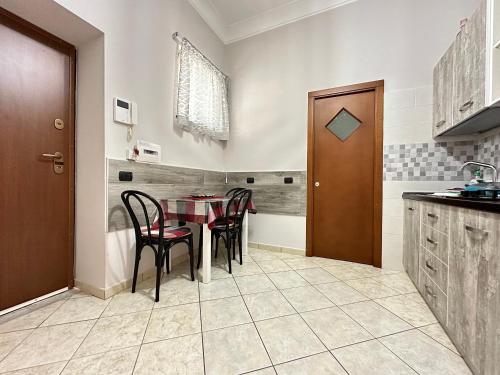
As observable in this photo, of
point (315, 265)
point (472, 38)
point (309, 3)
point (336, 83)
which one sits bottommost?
point (315, 265)

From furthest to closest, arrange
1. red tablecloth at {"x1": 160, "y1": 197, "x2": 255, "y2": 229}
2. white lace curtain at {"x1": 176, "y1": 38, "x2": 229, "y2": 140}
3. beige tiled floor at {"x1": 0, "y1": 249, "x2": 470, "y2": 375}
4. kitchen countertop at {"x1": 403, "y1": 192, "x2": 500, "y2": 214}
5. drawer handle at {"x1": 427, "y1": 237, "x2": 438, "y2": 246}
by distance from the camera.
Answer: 1. white lace curtain at {"x1": 176, "y1": 38, "x2": 229, "y2": 140}
2. red tablecloth at {"x1": 160, "y1": 197, "x2": 255, "y2": 229}
3. drawer handle at {"x1": 427, "y1": 237, "x2": 438, "y2": 246}
4. beige tiled floor at {"x1": 0, "y1": 249, "x2": 470, "y2": 375}
5. kitchen countertop at {"x1": 403, "y1": 192, "x2": 500, "y2": 214}

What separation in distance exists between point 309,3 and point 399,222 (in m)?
2.86

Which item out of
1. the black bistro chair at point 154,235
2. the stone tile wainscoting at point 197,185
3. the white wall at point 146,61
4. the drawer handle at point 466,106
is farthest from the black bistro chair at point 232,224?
the drawer handle at point 466,106

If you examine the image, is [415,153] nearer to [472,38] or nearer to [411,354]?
[472,38]

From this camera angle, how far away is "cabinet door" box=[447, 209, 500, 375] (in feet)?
2.69

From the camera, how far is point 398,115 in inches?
86.9

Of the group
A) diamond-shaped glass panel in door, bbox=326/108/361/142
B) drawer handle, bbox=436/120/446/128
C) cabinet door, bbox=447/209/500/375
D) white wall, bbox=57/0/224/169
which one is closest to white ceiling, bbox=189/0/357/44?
white wall, bbox=57/0/224/169

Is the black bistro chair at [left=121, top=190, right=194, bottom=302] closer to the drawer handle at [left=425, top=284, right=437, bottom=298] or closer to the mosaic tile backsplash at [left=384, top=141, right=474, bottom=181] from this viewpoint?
the drawer handle at [left=425, top=284, right=437, bottom=298]

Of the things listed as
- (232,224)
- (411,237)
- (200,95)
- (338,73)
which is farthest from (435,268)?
(200,95)

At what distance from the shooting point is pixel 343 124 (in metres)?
2.50

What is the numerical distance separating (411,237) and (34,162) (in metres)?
3.19

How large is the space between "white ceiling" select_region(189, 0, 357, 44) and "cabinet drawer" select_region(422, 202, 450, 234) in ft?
8.27

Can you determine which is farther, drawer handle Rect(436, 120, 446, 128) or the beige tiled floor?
drawer handle Rect(436, 120, 446, 128)

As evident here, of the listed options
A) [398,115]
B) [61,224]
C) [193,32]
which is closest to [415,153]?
[398,115]
